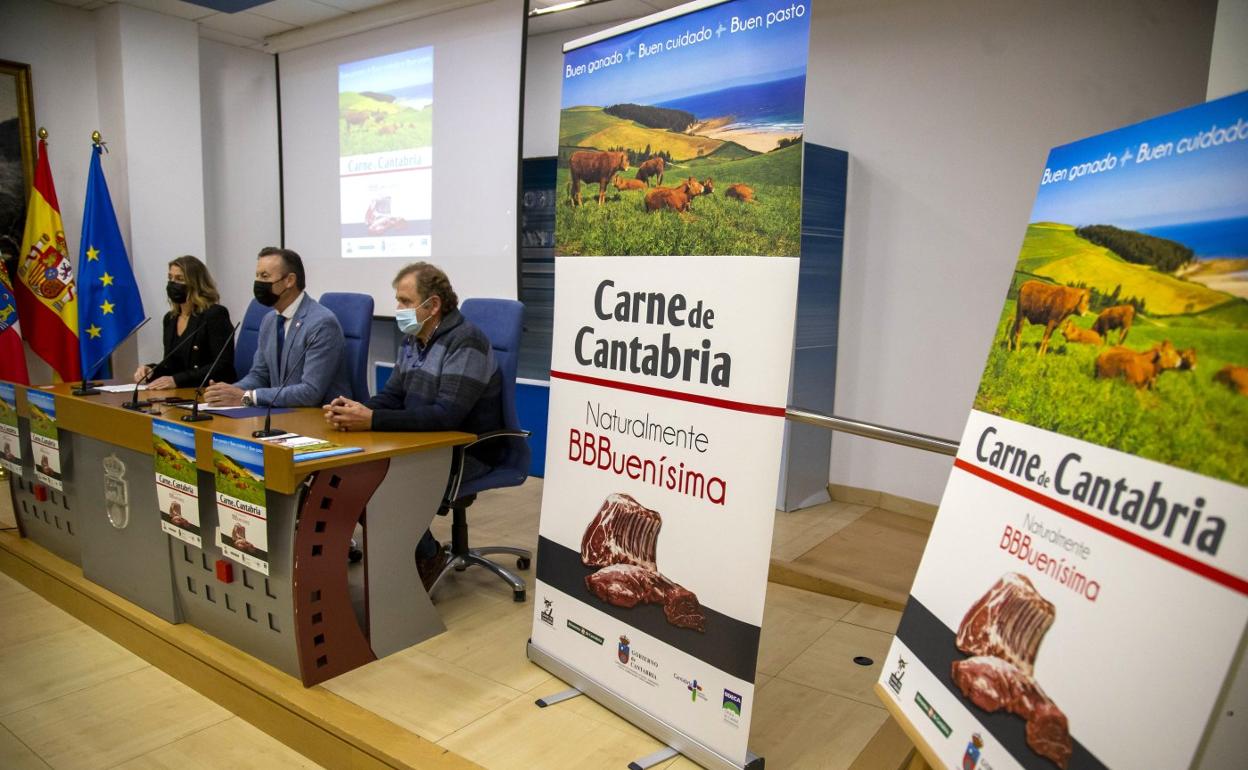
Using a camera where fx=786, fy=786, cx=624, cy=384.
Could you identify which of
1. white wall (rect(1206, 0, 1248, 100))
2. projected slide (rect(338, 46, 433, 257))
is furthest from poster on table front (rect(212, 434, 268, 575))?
projected slide (rect(338, 46, 433, 257))

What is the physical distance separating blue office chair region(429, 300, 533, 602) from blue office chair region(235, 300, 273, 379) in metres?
1.47

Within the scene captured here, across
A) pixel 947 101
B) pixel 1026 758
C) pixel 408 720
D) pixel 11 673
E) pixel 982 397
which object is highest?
pixel 947 101

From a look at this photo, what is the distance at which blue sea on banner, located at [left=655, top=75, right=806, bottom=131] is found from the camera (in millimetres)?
1725

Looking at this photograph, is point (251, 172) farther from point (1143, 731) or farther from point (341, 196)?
point (1143, 731)

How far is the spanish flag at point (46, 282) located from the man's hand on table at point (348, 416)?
3055 mm

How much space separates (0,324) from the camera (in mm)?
4293

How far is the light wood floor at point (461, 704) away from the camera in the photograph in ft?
6.48

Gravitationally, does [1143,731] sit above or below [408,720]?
above

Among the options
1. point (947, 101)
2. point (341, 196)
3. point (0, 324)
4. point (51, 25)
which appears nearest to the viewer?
point (947, 101)

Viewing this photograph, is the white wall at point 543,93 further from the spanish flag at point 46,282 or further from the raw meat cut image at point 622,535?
the raw meat cut image at point 622,535

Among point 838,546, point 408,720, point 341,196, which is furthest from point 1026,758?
point 341,196

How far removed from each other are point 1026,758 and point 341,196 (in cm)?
499

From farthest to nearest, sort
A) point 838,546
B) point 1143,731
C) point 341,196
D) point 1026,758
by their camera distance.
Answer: point 341,196
point 838,546
point 1026,758
point 1143,731

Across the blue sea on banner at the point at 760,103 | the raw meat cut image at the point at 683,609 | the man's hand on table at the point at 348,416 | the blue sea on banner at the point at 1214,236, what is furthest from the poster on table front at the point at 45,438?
the blue sea on banner at the point at 1214,236
